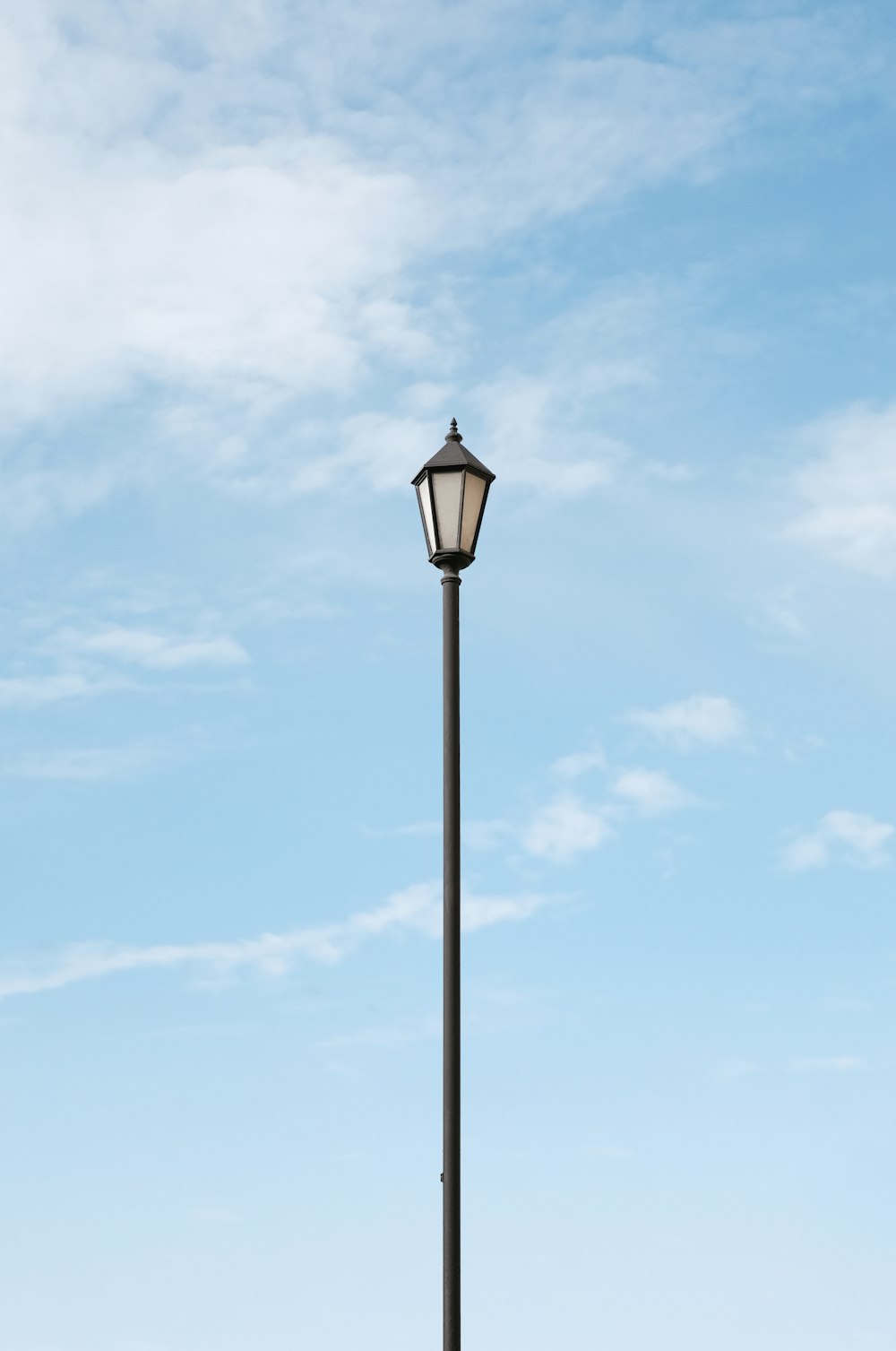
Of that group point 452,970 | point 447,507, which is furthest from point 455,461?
point 452,970

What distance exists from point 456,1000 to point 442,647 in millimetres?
2329

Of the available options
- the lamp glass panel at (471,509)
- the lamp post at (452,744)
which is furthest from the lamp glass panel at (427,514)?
the lamp glass panel at (471,509)

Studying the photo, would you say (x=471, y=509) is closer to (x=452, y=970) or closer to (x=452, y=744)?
(x=452, y=744)

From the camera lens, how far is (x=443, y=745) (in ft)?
37.6

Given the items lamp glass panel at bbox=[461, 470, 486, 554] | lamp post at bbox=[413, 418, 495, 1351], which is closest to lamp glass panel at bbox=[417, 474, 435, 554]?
lamp post at bbox=[413, 418, 495, 1351]

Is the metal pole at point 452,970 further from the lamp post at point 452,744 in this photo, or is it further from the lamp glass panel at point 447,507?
the lamp glass panel at point 447,507

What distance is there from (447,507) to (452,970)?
3.03 meters

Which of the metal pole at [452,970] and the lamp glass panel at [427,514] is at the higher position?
the lamp glass panel at [427,514]

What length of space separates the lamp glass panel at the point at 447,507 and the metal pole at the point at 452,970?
0.22 metres

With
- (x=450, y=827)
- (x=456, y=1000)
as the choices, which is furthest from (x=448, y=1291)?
(x=450, y=827)

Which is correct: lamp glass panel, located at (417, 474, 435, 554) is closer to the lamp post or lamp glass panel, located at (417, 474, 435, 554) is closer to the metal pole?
the lamp post

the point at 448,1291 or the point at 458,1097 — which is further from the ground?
the point at 458,1097

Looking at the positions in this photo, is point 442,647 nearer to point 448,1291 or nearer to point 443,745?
point 443,745

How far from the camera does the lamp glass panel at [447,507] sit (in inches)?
461
